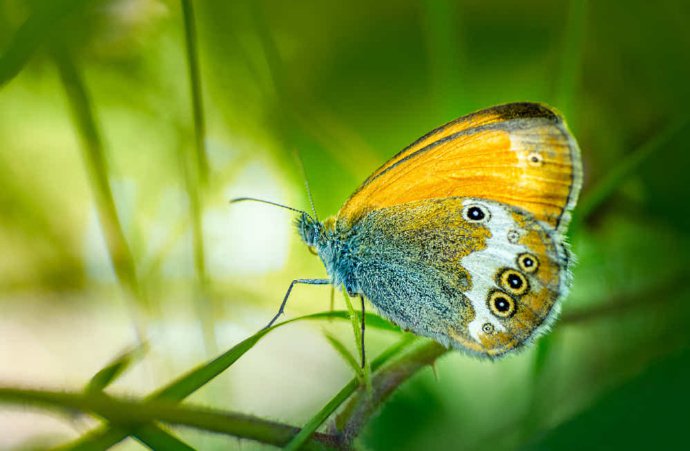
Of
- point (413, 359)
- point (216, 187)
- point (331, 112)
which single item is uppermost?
point (331, 112)

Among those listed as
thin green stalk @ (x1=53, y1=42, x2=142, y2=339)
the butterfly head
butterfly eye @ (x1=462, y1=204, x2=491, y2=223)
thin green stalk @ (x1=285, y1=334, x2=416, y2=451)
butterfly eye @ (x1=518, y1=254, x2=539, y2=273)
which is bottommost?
thin green stalk @ (x1=285, y1=334, x2=416, y2=451)

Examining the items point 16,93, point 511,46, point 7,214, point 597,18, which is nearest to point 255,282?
point 7,214

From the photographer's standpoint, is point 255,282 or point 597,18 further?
point 255,282

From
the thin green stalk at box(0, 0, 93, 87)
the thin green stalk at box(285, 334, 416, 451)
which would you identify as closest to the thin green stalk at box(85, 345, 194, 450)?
the thin green stalk at box(285, 334, 416, 451)

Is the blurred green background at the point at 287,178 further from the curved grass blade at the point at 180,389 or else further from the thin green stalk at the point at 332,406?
the curved grass blade at the point at 180,389

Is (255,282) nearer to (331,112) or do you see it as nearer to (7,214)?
(331,112)

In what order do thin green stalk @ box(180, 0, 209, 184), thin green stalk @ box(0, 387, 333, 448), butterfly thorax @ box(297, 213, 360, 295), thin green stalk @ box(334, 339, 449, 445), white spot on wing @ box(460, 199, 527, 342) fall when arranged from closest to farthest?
1. thin green stalk @ box(0, 387, 333, 448)
2. thin green stalk @ box(334, 339, 449, 445)
3. thin green stalk @ box(180, 0, 209, 184)
4. white spot on wing @ box(460, 199, 527, 342)
5. butterfly thorax @ box(297, 213, 360, 295)

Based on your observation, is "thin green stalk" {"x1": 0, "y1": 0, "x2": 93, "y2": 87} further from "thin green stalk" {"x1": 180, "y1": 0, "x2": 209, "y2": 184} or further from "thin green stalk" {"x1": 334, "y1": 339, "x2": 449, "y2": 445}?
"thin green stalk" {"x1": 334, "y1": 339, "x2": 449, "y2": 445}

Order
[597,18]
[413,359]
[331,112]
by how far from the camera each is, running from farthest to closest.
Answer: [331,112] < [597,18] < [413,359]
